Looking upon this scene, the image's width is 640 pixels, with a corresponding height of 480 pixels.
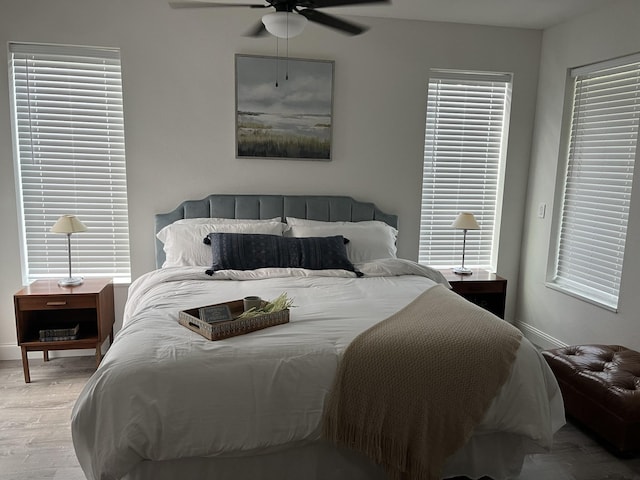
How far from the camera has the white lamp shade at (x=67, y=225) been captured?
3363 mm

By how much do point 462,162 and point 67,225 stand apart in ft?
10.8

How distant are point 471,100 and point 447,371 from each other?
9.88ft

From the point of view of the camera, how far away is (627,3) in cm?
328

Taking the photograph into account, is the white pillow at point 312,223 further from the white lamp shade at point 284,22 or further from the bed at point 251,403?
the white lamp shade at point 284,22

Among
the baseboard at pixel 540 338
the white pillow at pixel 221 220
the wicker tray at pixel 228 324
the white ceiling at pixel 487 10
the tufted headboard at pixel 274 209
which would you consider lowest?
the baseboard at pixel 540 338

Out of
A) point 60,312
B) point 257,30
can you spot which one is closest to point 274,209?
point 257,30

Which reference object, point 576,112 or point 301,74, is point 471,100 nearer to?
point 576,112

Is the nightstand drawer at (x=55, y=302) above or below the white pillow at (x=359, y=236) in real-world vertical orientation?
below

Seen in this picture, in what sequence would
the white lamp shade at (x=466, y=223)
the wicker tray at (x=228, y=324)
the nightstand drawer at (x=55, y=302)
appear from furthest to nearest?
the white lamp shade at (x=466, y=223) < the nightstand drawer at (x=55, y=302) < the wicker tray at (x=228, y=324)

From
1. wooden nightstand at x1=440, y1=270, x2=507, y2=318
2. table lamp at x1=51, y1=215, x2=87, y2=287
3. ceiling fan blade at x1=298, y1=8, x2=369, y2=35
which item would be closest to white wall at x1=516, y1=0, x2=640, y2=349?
wooden nightstand at x1=440, y1=270, x2=507, y2=318

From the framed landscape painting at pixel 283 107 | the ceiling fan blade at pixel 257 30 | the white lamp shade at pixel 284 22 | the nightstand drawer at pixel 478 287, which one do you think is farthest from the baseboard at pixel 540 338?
the ceiling fan blade at pixel 257 30

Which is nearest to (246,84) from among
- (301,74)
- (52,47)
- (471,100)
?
(301,74)

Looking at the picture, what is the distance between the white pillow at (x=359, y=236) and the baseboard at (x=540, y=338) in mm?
1585

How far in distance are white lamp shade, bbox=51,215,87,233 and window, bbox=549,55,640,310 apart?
12.5 feet
